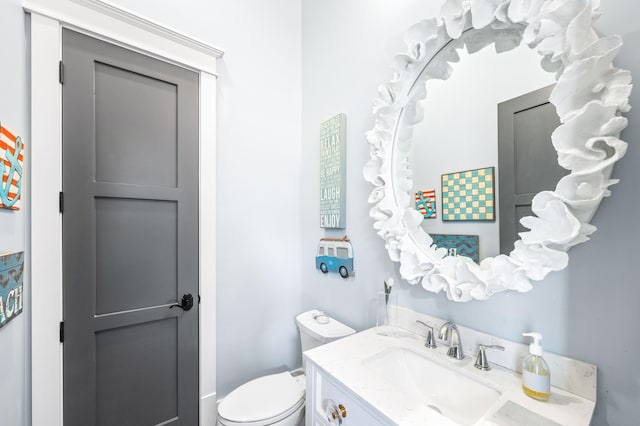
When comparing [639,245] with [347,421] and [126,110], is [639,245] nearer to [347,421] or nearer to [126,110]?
[347,421]

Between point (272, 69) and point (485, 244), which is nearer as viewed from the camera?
point (485, 244)

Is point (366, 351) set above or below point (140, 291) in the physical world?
below

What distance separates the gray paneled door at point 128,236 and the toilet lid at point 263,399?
1.11 feet

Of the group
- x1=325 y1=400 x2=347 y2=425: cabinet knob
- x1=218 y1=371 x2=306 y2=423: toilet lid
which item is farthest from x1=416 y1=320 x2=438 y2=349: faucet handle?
x1=218 y1=371 x2=306 y2=423: toilet lid

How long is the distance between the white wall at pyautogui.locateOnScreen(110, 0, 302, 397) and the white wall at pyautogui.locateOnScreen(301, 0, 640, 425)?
0.11 meters

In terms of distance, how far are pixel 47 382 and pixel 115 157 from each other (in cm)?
96

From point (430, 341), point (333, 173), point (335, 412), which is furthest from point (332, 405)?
point (333, 173)

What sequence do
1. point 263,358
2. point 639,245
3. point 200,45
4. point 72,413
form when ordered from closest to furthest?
point 639,245 < point 72,413 < point 200,45 < point 263,358

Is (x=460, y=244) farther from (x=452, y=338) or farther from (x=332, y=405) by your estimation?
(x=332, y=405)

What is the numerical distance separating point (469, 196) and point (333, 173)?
2.52ft

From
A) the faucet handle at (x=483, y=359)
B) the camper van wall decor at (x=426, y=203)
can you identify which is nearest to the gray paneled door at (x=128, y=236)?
the camper van wall decor at (x=426, y=203)

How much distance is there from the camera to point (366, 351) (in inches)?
38.2

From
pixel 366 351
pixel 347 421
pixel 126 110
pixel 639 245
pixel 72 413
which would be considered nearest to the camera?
pixel 639 245

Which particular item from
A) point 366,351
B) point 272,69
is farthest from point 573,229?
point 272,69
